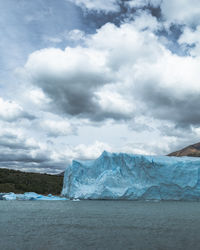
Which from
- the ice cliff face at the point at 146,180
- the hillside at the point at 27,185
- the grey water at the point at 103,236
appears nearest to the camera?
the grey water at the point at 103,236

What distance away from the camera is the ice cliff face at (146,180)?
2489 centimetres

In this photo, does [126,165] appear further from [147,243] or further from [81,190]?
[147,243]

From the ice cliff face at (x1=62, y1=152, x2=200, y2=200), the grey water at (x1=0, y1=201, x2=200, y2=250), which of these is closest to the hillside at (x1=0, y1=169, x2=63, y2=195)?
the ice cliff face at (x1=62, y1=152, x2=200, y2=200)

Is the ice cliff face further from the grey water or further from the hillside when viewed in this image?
the hillside

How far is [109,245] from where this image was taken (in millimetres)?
8234

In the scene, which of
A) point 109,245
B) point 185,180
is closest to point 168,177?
point 185,180

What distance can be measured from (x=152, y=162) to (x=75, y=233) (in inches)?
632

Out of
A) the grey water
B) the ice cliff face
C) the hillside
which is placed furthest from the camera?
the hillside

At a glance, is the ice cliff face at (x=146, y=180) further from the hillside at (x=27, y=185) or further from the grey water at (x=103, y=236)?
the hillside at (x=27, y=185)

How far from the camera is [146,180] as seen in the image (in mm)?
25500

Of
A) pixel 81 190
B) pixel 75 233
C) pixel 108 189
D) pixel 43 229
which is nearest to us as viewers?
pixel 75 233

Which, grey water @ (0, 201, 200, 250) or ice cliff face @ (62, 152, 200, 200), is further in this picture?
ice cliff face @ (62, 152, 200, 200)

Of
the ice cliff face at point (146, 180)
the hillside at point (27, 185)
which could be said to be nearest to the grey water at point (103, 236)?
the ice cliff face at point (146, 180)

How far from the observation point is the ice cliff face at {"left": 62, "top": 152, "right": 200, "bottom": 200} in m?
24.9
